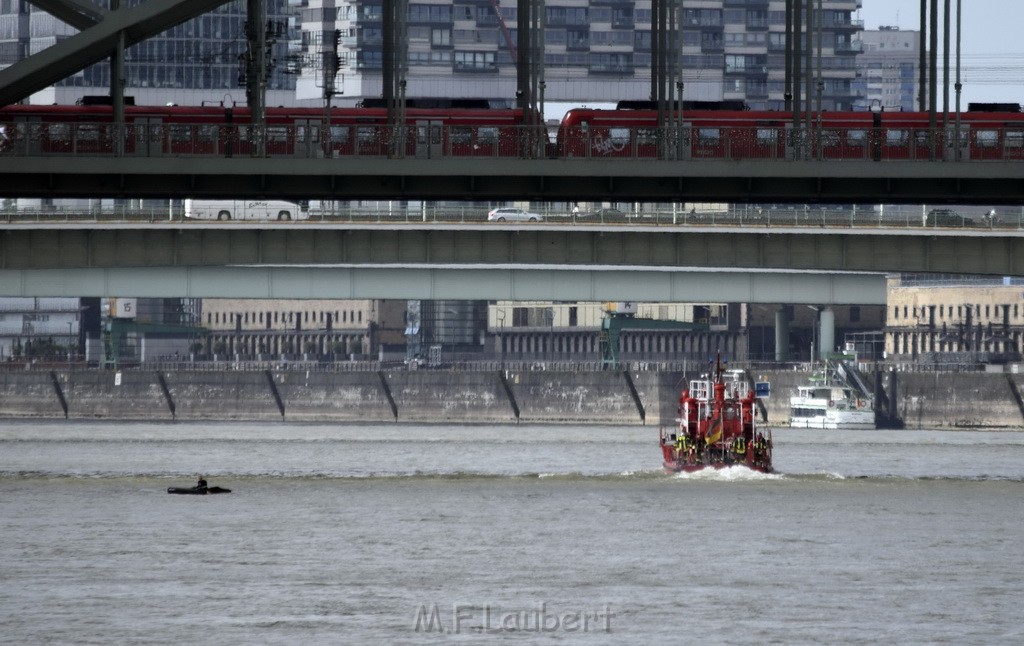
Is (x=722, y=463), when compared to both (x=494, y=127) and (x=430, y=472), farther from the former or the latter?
(x=494, y=127)

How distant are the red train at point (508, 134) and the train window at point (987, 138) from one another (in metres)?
0.03

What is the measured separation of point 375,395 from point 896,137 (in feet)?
313

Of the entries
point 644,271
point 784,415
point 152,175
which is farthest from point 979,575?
point 784,415

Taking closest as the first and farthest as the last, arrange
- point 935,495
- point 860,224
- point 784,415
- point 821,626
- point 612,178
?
point 821,626, point 612,178, point 935,495, point 860,224, point 784,415

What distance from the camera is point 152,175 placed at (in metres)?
68.9

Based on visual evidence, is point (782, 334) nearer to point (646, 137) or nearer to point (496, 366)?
point (496, 366)

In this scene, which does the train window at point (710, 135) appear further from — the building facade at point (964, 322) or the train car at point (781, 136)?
the building facade at point (964, 322)

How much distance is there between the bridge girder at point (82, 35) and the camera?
206 feet

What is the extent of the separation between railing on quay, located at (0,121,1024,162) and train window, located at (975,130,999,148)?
0.11 feet

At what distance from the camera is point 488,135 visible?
72812 millimetres

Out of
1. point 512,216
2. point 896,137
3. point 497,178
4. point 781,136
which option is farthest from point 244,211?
point 896,137

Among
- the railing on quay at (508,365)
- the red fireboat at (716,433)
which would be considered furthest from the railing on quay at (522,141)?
the railing on quay at (508,365)

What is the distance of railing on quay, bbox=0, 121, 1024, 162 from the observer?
224 feet

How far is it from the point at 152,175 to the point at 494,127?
11304 mm
